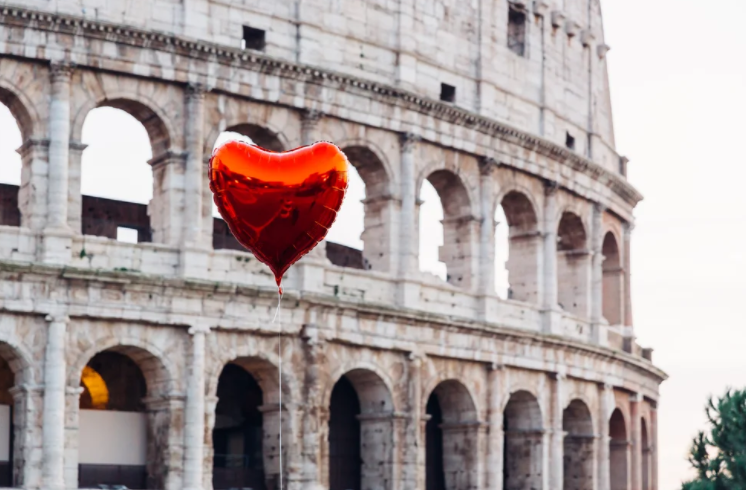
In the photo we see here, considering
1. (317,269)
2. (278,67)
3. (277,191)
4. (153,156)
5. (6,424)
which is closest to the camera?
(277,191)

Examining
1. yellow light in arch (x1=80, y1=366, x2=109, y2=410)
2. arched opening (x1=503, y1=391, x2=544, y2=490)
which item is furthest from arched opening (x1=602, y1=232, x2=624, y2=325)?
yellow light in arch (x1=80, y1=366, x2=109, y2=410)

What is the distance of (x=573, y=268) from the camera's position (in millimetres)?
47625

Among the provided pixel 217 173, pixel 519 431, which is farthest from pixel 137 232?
pixel 217 173

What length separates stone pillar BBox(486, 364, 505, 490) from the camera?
42.9 meters

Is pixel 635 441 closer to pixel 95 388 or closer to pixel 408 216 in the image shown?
pixel 408 216

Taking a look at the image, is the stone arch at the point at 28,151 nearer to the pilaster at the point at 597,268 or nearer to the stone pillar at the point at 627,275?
the pilaster at the point at 597,268

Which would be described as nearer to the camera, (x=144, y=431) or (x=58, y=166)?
(x=58, y=166)

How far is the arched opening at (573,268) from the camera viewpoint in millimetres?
47344

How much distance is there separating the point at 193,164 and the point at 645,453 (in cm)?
1786

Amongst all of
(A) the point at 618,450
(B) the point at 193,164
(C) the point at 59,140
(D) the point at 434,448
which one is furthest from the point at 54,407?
(A) the point at 618,450

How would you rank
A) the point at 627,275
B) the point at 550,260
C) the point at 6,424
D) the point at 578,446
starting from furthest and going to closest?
the point at 627,275 < the point at 578,446 < the point at 550,260 < the point at 6,424

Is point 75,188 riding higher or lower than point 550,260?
higher

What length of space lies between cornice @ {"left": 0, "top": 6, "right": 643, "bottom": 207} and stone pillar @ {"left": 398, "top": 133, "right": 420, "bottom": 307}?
33.1 inches

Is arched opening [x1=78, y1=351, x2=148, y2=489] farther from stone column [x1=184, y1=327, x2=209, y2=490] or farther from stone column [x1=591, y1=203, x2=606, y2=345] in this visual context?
stone column [x1=591, y1=203, x2=606, y2=345]
